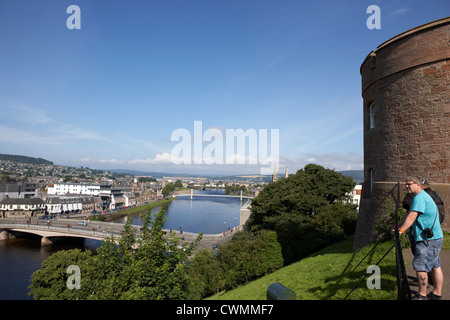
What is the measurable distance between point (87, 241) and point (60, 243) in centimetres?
455

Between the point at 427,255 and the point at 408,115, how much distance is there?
6.38 meters

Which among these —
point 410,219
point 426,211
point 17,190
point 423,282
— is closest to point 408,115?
point 426,211

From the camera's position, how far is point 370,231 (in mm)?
9148

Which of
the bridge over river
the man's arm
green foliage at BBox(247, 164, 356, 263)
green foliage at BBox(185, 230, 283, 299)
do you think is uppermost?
the man's arm

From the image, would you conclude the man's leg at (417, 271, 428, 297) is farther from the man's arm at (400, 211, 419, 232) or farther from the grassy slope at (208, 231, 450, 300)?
the grassy slope at (208, 231, 450, 300)

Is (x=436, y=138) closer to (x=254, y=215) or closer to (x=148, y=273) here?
(x=148, y=273)

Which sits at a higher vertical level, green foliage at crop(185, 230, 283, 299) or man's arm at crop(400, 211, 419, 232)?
man's arm at crop(400, 211, 419, 232)

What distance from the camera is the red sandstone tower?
26.0ft

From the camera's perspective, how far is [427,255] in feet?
13.0

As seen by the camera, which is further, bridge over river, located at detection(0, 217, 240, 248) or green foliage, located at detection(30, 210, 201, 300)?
bridge over river, located at detection(0, 217, 240, 248)

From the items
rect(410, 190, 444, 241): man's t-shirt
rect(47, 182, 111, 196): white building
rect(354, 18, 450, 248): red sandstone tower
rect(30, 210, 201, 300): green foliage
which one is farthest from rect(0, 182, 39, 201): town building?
rect(410, 190, 444, 241): man's t-shirt

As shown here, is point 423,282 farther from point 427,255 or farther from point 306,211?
point 306,211

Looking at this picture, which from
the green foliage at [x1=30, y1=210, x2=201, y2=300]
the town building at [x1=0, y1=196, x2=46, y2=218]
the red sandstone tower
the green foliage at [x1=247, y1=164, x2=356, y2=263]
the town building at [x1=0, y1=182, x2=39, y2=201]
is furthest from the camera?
the town building at [x1=0, y1=182, x2=39, y2=201]

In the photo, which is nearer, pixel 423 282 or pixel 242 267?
pixel 423 282
